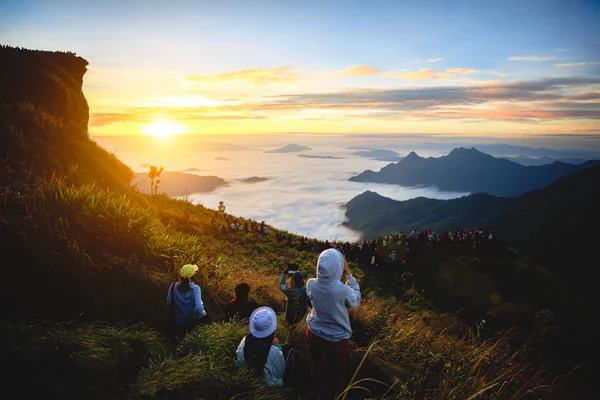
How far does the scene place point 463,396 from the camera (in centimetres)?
343

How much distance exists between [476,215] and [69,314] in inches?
8523

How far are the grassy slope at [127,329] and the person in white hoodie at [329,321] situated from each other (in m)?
0.43

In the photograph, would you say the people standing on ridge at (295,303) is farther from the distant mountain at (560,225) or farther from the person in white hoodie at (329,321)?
the distant mountain at (560,225)

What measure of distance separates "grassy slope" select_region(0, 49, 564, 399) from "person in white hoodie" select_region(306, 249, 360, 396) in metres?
0.43

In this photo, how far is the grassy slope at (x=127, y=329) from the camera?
10.1 ft

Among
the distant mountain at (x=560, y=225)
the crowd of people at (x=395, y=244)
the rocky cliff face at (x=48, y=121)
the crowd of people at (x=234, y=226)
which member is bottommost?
the distant mountain at (x=560, y=225)

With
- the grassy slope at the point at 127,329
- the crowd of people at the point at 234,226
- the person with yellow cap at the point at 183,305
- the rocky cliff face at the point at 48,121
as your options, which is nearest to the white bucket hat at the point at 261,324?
the grassy slope at the point at 127,329

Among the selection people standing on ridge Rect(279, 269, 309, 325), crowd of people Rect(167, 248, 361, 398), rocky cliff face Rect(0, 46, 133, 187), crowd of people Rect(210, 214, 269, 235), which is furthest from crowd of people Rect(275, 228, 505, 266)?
crowd of people Rect(167, 248, 361, 398)

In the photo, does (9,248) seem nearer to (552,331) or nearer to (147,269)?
(147,269)

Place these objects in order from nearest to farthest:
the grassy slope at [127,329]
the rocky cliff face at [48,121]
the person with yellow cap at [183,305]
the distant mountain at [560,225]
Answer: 1. the grassy slope at [127,329]
2. the person with yellow cap at [183,305]
3. the rocky cliff face at [48,121]
4. the distant mountain at [560,225]

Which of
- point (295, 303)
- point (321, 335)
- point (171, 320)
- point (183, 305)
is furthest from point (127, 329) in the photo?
point (321, 335)

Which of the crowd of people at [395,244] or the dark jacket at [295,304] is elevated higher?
the dark jacket at [295,304]

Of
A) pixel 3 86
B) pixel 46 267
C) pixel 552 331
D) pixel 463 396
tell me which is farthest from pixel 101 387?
pixel 552 331

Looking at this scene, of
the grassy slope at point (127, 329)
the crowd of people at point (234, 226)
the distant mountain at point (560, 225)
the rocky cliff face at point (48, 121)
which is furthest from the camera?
the distant mountain at point (560, 225)
